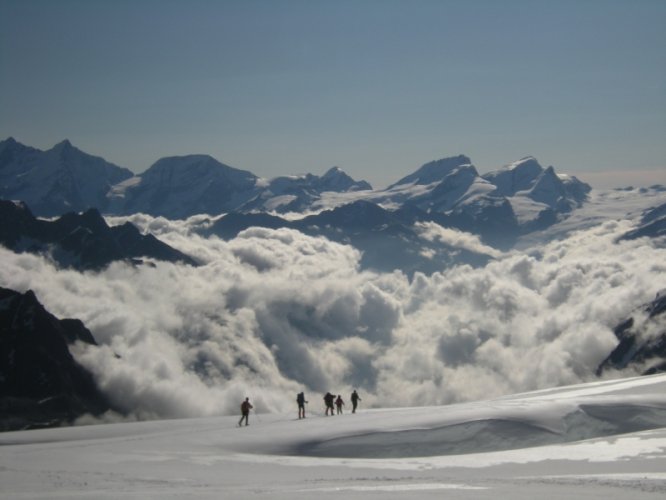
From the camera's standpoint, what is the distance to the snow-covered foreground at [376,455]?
3062cm

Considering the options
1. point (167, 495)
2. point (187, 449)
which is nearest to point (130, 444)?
point (187, 449)

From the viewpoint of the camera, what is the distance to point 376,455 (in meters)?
45.0

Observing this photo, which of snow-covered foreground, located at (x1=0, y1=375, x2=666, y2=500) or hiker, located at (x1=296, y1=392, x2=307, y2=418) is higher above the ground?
hiker, located at (x1=296, y1=392, x2=307, y2=418)

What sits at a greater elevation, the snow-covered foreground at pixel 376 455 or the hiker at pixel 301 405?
the hiker at pixel 301 405

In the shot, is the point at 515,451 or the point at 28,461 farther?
the point at 515,451

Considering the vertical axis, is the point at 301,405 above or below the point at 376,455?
above

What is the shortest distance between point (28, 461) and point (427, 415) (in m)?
28.4

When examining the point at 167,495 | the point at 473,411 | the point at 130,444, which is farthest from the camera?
the point at 473,411

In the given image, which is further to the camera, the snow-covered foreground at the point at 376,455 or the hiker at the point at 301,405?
the hiker at the point at 301,405

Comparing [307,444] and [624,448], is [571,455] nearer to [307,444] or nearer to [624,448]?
[624,448]

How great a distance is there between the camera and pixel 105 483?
105 feet

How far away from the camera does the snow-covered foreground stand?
30.6 metres

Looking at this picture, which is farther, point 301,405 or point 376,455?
point 301,405

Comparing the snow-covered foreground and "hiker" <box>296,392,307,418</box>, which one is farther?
"hiker" <box>296,392,307,418</box>
